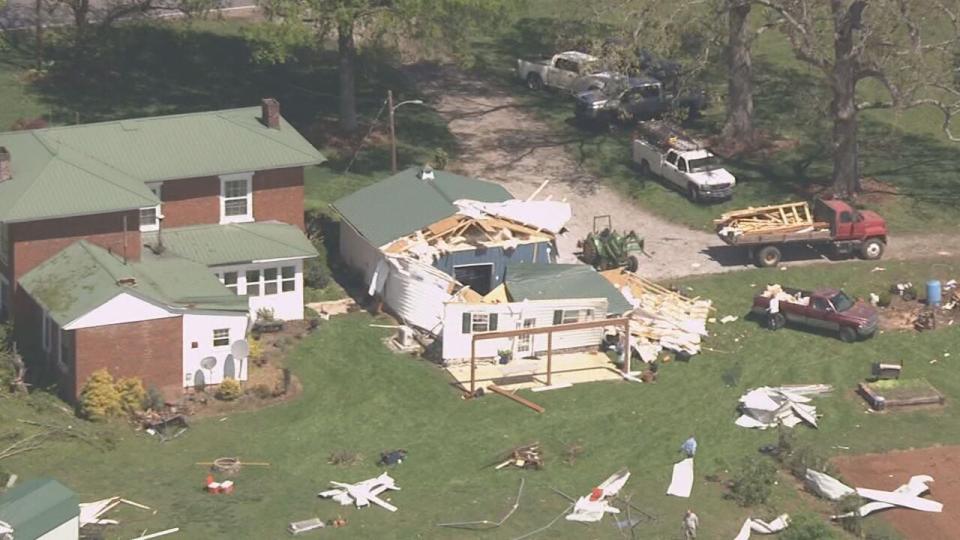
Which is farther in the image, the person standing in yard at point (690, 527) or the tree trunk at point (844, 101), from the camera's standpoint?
the tree trunk at point (844, 101)

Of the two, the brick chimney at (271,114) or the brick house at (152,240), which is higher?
the brick chimney at (271,114)

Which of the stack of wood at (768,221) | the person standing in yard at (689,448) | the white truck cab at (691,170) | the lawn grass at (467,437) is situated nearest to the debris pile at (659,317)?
the lawn grass at (467,437)

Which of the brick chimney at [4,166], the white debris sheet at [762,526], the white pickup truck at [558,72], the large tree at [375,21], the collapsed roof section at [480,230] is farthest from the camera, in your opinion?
the white pickup truck at [558,72]

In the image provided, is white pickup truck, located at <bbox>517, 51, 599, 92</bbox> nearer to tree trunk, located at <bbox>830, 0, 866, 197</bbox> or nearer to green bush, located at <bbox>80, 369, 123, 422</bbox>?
tree trunk, located at <bbox>830, 0, 866, 197</bbox>

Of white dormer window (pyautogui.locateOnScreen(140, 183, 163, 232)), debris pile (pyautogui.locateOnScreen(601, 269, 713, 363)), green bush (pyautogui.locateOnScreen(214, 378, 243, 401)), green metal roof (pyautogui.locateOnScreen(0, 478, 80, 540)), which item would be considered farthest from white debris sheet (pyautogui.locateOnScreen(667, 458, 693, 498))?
white dormer window (pyautogui.locateOnScreen(140, 183, 163, 232))

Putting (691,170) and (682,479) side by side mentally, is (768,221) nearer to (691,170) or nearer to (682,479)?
(691,170)

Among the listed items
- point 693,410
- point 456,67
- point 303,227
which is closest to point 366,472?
point 693,410

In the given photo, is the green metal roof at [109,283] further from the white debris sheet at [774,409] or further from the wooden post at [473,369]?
the white debris sheet at [774,409]

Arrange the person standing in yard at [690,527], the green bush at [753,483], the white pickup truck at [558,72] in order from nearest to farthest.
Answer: the person standing in yard at [690,527] < the green bush at [753,483] < the white pickup truck at [558,72]
